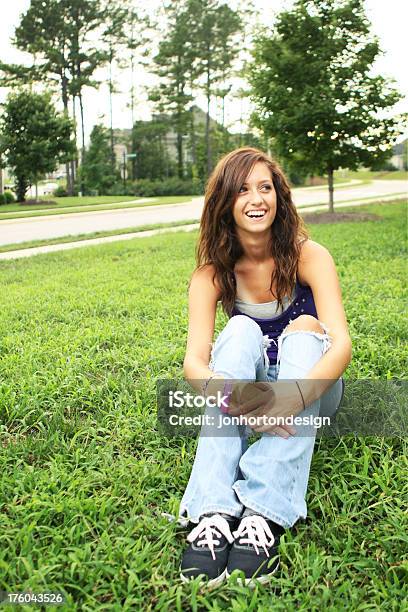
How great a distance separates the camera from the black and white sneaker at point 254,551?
153cm

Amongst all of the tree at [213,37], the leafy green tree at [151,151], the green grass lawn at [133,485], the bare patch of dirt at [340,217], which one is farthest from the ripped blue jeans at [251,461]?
the leafy green tree at [151,151]

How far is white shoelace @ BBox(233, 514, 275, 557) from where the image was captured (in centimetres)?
156

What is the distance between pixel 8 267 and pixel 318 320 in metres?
5.46

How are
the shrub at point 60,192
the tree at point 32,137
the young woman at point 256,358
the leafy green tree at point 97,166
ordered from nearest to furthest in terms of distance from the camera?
the young woman at point 256,358 → the tree at point 32,137 → the leafy green tree at point 97,166 → the shrub at point 60,192

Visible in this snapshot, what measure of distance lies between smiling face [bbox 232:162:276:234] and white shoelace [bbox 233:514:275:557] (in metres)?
0.96

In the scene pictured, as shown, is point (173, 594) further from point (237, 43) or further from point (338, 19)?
point (237, 43)

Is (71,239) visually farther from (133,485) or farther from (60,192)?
(60,192)

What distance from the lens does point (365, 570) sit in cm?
156

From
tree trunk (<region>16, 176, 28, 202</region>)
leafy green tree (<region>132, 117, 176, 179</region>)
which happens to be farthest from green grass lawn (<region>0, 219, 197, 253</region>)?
leafy green tree (<region>132, 117, 176, 179</region>)

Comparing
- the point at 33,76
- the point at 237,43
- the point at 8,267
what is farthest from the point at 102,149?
the point at 8,267

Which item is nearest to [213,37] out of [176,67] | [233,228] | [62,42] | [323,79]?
[176,67]

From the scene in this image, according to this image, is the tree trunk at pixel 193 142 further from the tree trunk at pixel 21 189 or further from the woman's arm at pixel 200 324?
the woman's arm at pixel 200 324

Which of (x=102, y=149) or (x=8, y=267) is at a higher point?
(x=102, y=149)

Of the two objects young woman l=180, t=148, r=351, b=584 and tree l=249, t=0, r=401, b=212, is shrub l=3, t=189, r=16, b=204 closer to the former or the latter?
tree l=249, t=0, r=401, b=212
